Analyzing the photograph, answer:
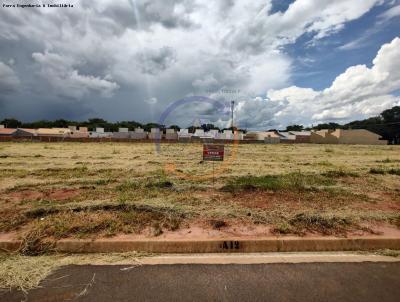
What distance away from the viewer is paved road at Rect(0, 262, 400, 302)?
133 inches

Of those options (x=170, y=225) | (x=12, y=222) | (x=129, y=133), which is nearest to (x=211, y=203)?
(x=170, y=225)

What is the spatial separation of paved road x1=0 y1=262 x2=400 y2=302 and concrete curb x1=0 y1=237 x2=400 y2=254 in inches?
21.7

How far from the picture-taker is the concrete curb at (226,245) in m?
4.63

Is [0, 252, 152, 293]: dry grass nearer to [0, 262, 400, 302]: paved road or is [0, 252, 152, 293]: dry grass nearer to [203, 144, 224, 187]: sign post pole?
[0, 262, 400, 302]: paved road

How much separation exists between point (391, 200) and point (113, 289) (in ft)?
26.3

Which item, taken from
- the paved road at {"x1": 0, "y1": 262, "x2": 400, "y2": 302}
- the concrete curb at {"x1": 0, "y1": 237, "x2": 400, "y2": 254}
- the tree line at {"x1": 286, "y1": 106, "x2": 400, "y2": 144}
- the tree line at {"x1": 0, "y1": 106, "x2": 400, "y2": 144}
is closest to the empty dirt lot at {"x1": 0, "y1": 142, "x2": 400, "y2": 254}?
the concrete curb at {"x1": 0, "y1": 237, "x2": 400, "y2": 254}

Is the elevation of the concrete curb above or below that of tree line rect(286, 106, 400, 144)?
below

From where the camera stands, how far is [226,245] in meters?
4.75

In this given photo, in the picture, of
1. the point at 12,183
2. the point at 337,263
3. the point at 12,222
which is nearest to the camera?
the point at 337,263

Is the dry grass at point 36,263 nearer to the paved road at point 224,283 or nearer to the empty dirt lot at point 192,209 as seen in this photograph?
the paved road at point 224,283

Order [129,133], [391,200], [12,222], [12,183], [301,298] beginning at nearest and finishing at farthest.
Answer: [301,298]
[12,222]
[391,200]
[12,183]
[129,133]

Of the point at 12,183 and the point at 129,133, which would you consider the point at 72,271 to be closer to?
the point at 12,183

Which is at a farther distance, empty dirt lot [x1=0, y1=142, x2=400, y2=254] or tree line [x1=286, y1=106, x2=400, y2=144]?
tree line [x1=286, y1=106, x2=400, y2=144]

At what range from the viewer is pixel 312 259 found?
14.5 feet
